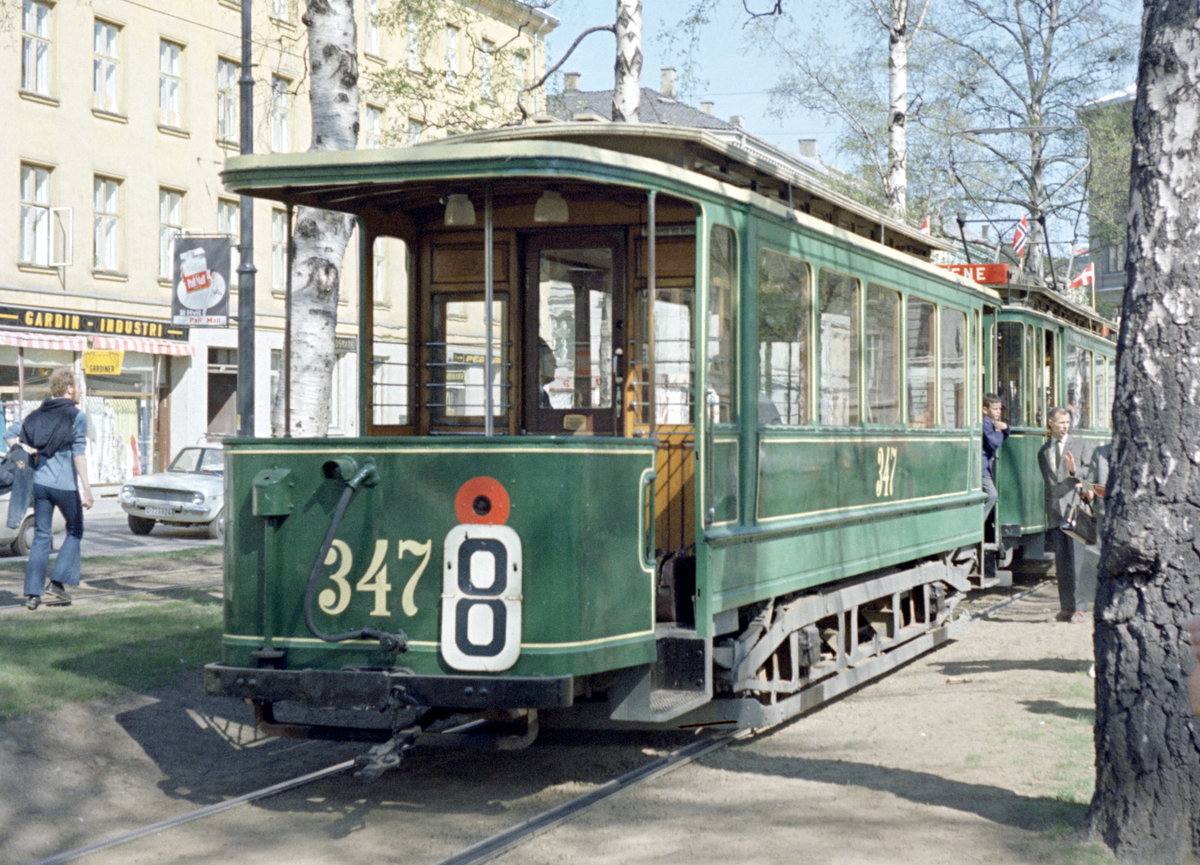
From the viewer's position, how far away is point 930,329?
1109cm

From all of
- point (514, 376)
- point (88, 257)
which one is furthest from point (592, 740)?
point (88, 257)

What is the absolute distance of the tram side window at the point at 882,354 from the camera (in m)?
9.63

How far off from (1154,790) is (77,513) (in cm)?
836

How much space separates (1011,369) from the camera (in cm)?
1566

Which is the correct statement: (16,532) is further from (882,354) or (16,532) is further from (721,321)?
(721,321)

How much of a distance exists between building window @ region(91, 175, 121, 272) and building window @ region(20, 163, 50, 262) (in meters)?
1.20

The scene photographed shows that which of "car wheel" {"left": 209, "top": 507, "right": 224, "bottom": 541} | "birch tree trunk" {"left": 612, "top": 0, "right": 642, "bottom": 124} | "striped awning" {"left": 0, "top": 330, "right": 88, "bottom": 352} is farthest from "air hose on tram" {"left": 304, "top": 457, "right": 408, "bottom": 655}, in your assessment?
"striped awning" {"left": 0, "top": 330, "right": 88, "bottom": 352}

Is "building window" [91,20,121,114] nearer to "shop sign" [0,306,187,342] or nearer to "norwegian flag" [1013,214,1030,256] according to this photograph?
"shop sign" [0,306,187,342]

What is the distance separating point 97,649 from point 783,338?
15.0 ft

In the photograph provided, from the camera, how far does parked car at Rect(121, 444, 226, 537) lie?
2158 cm

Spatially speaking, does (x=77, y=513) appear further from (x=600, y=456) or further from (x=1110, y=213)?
(x=1110, y=213)

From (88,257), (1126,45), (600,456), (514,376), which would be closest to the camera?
(600,456)

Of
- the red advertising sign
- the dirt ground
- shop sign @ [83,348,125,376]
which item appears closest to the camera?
the dirt ground

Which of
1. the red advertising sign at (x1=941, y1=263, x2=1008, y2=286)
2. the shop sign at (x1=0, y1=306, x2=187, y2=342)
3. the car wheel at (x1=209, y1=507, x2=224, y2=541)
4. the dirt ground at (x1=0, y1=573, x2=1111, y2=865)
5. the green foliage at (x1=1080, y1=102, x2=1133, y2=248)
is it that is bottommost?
the dirt ground at (x1=0, y1=573, x2=1111, y2=865)
